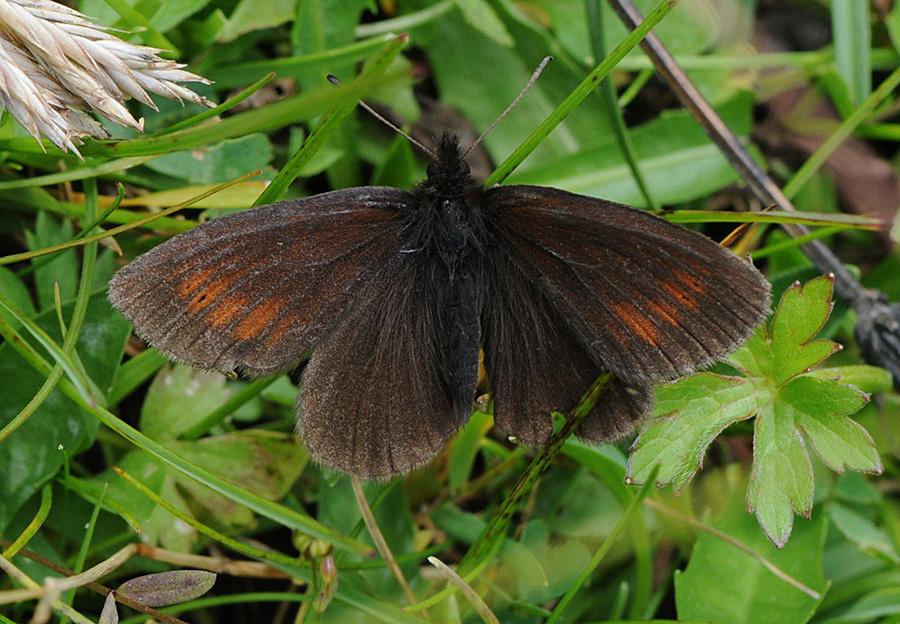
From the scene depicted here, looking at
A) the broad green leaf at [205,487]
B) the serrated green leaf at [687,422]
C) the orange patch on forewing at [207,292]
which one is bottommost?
the broad green leaf at [205,487]

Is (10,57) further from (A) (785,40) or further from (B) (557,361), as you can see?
(A) (785,40)

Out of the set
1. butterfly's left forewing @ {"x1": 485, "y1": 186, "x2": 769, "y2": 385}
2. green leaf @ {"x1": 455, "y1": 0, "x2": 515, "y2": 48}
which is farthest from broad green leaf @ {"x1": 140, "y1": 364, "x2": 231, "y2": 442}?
green leaf @ {"x1": 455, "y1": 0, "x2": 515, "y2": 48}

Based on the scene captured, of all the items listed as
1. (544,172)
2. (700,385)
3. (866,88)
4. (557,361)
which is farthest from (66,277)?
(866,88)

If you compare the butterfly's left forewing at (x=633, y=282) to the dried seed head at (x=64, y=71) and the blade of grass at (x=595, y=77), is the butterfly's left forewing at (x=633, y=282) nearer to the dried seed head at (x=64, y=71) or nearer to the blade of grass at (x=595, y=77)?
the blade of grass at (x=595, y=77)

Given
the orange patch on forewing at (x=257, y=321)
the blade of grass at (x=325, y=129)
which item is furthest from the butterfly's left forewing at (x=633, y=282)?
the orange patch on forewing at (x=257, y=321)

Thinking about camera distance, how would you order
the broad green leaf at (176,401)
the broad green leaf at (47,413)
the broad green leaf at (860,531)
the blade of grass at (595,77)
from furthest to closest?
the broad green leaf at (860,531)
the broad green leaf at (176,401)
the broad green leaf at (47,413)
the blade of grass at (595,77)

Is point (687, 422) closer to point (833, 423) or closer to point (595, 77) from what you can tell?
point (833, 423)

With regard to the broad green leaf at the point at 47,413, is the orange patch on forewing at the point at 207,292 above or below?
above

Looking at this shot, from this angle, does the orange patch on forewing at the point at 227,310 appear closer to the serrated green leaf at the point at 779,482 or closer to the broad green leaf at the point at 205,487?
the broad green leaf at the point at 205,487

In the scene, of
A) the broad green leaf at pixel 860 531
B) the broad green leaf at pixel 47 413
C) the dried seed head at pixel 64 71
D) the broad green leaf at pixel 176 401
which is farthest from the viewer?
the broad green leaf at pixel 860 531

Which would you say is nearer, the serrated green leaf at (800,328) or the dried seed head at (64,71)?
the dried seed head at (64,71)
